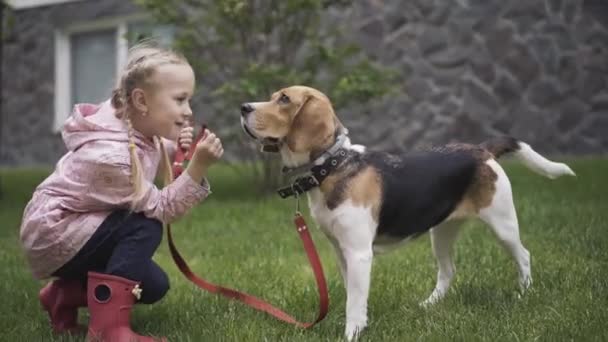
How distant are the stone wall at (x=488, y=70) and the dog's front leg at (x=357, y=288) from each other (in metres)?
7.16

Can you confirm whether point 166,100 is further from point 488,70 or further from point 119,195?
point 488,70

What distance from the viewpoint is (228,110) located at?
28.0 feet

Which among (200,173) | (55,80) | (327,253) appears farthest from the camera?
(55,80)

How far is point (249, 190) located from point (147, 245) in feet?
18.8

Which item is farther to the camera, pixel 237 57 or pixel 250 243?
pixel 237 57

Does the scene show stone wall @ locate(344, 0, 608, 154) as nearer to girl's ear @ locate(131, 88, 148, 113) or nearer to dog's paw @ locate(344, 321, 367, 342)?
girl's ear @ locate(131, 88, 148, 113)

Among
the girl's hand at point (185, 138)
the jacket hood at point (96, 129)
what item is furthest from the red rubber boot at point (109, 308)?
the girl's hand at point (185, 138)

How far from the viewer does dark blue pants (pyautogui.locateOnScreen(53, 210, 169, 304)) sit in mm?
3117

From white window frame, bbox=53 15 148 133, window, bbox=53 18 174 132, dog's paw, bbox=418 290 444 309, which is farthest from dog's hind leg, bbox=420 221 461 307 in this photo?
white window frame, bbox=53 15 148 133

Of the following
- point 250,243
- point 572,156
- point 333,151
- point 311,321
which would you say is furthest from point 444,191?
point 572,156

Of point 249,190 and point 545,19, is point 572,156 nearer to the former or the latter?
point 545,19

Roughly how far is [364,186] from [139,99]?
104cm

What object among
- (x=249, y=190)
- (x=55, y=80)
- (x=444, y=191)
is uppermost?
(x=444, y=191)

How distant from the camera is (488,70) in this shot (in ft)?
34.7
